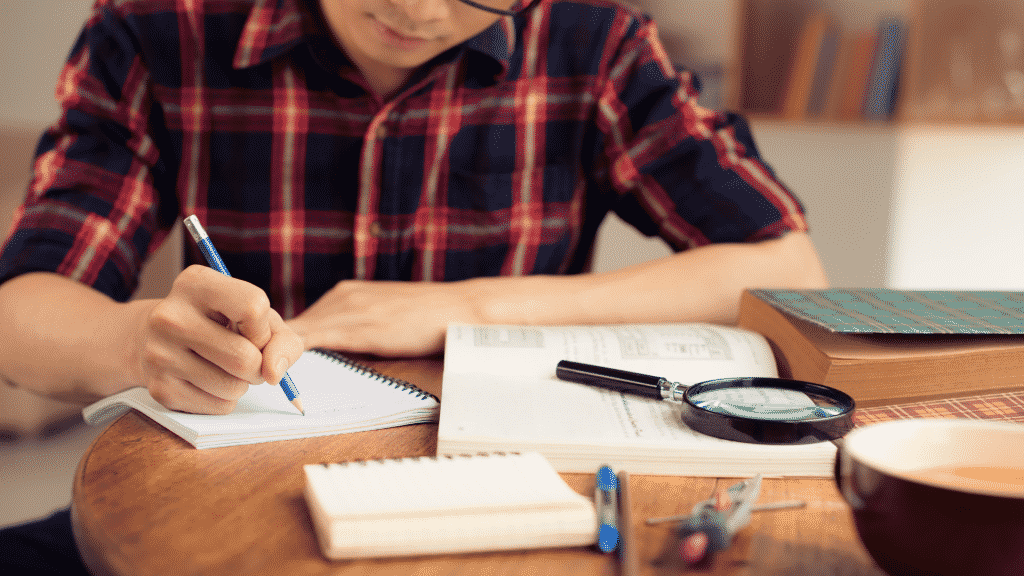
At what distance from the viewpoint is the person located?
3.15ft

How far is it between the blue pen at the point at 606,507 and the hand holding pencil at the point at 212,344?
0.25m

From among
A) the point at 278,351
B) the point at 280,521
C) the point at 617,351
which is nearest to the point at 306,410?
the point at 278,351

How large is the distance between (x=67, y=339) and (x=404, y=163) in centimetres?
51

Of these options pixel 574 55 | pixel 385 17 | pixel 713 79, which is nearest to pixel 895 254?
pixel 713 79

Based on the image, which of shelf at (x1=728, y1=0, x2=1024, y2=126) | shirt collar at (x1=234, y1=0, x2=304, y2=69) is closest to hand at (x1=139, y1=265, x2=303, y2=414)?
shirt collar at (x1=234, y1=0, x2=304, y2=69)

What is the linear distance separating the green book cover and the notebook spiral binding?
0.33 meters

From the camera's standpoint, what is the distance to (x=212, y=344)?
0.59 meters

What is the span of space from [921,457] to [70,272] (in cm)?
91

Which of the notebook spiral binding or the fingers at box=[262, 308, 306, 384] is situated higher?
the fingers at box=[262, 308, 306, 384]

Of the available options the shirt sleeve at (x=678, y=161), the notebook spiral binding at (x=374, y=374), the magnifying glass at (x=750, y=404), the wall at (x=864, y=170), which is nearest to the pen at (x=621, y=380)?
the magnifying glass at (x=750, y=404)

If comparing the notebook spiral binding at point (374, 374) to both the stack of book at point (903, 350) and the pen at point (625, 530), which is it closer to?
the pen at point (625, 530)

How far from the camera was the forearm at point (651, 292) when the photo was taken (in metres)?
0.93

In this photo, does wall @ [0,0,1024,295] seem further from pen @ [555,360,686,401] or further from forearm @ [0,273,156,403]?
pen @ [555,360,686,401]

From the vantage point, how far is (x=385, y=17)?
35.9 inches
